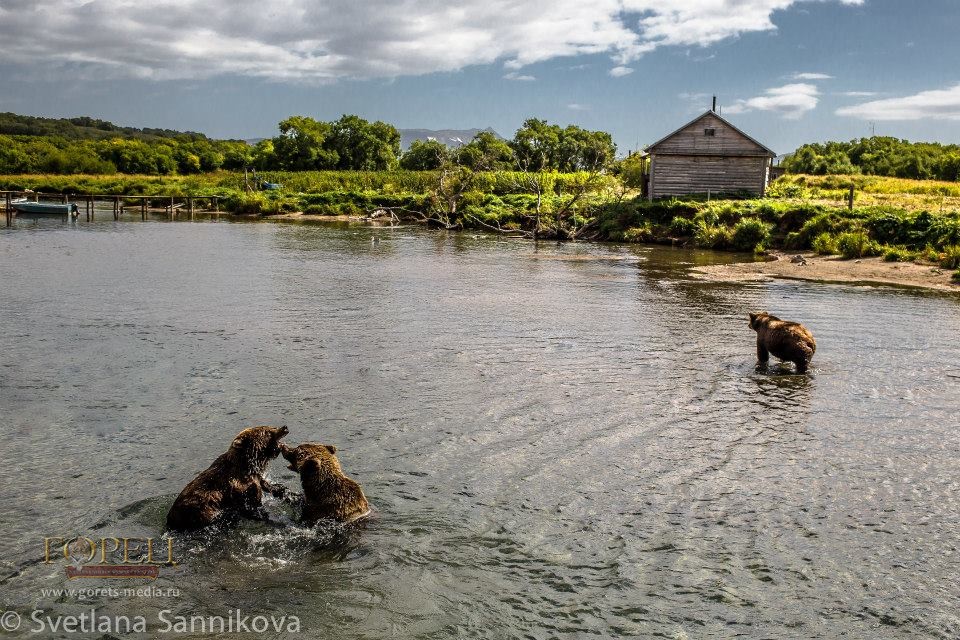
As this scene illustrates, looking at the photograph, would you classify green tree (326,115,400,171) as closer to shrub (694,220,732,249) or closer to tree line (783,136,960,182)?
tree line (783,136,960,182)

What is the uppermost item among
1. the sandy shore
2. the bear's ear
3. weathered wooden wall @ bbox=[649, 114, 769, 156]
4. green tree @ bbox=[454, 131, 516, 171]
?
green tree @ bbox=[454, 131, 516, 171]

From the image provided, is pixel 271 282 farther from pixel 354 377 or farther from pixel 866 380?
pixel 866 380

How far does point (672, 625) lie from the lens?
19.7 ft

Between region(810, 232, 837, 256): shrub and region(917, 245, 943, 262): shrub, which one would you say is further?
region(810, 232, 837, 256): shrub

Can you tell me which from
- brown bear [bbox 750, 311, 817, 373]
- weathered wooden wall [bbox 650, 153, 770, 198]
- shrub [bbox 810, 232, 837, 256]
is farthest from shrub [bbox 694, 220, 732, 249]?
brown bear [bbox 750, 311, 817, 373]

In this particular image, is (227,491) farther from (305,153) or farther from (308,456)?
(305,153)

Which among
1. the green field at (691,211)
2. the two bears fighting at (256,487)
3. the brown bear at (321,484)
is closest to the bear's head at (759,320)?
the two bears fighting at (256,487)

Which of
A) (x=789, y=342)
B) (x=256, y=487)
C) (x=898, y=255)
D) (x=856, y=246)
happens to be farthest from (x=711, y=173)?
(x=256, y=487)

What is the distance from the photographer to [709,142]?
44406 mm

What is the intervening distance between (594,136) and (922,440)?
107 metres

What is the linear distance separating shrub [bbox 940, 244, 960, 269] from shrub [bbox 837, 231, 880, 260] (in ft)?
9.66

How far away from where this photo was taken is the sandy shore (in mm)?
26422

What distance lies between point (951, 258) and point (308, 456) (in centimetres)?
2825

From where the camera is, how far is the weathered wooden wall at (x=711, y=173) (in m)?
44.7
